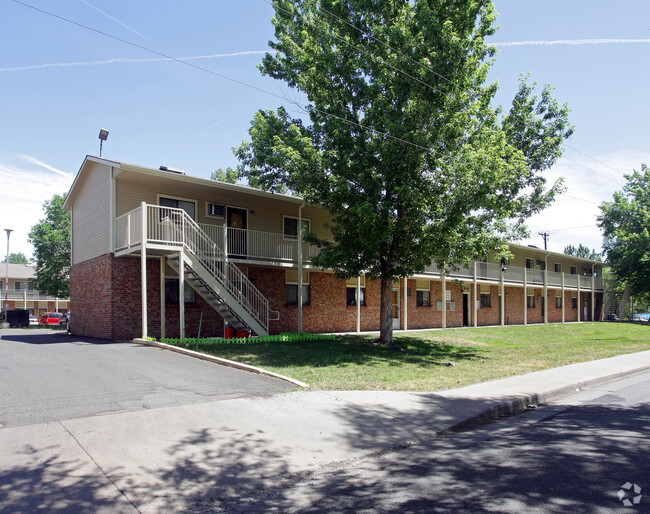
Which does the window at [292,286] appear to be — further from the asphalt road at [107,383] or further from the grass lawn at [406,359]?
the asphalt road at [107,383]

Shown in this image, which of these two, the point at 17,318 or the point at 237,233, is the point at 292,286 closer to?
the point at 237,233

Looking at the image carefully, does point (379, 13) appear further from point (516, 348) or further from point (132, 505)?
point (132, 505)

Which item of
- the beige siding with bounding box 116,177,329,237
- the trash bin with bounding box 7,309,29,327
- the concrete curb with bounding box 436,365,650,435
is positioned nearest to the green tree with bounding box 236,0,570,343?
the beige siding with bounding box 116,177,329,237

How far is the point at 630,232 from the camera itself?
41.9m

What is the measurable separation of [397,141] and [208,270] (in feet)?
23.4

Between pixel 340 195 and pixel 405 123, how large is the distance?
2.80 metres

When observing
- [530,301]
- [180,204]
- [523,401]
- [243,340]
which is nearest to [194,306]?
[243,340]

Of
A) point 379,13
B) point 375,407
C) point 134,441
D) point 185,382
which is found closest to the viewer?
point 134,441

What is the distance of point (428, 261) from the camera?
1483 centimetres

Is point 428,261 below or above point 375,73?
below

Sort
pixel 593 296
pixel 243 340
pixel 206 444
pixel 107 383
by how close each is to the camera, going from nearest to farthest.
→ 1. pixel 206 444
2. pixel 107 383
3. pixel 243 340
4. pixel 593 296

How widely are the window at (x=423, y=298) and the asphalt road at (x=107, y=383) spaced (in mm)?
17189

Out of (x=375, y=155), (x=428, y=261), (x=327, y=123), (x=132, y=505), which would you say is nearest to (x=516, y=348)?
(x=428, y=261)

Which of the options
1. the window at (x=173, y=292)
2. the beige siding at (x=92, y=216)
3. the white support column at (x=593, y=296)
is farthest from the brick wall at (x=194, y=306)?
the white support column at (x=593, y=296)
